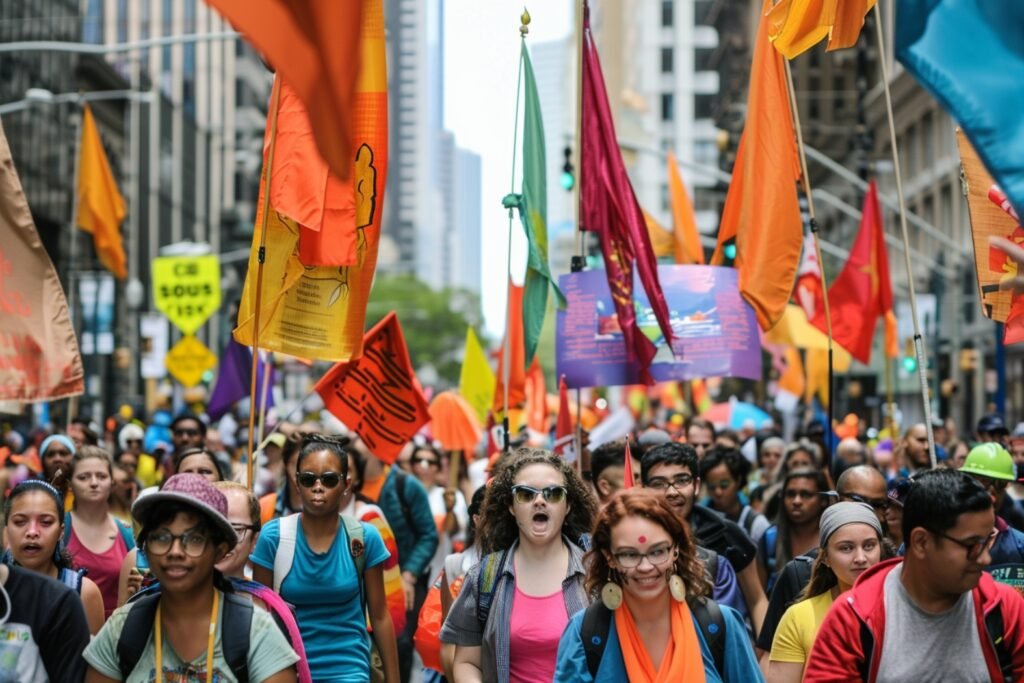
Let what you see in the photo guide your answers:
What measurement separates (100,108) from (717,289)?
48157mm

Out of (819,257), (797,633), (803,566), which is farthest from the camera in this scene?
(819,257)

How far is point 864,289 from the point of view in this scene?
16719mm

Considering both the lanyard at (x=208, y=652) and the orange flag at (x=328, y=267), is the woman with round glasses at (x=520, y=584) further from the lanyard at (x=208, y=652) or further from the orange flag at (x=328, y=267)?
the orange flag at (x=328, y=267)

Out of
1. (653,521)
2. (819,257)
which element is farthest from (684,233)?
(653,521)

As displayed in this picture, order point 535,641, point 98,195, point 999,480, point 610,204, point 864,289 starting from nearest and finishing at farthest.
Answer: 1. point 535,641
2. point 999,480
3. point 610,204
4. point 864,289
5. point 98,195

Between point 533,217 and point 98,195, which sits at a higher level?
point 98,195

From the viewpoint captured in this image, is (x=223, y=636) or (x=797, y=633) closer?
(x=223, y=636)

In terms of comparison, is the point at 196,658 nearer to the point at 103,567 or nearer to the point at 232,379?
the point at 103,567

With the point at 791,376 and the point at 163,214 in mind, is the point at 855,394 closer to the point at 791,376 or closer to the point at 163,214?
the point at 791,376

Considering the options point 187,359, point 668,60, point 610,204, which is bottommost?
point 187,359

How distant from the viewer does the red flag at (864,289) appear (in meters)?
16.6

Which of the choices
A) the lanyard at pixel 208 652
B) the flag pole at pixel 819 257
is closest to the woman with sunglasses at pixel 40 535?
the lanyard at pixel 208 652

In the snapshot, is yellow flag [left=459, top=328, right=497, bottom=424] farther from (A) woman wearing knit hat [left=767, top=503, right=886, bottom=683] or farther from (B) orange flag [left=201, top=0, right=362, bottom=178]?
(B) orange flag [left=201, top=0, right=362, bottom=178]

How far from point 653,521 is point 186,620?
1.41 m
